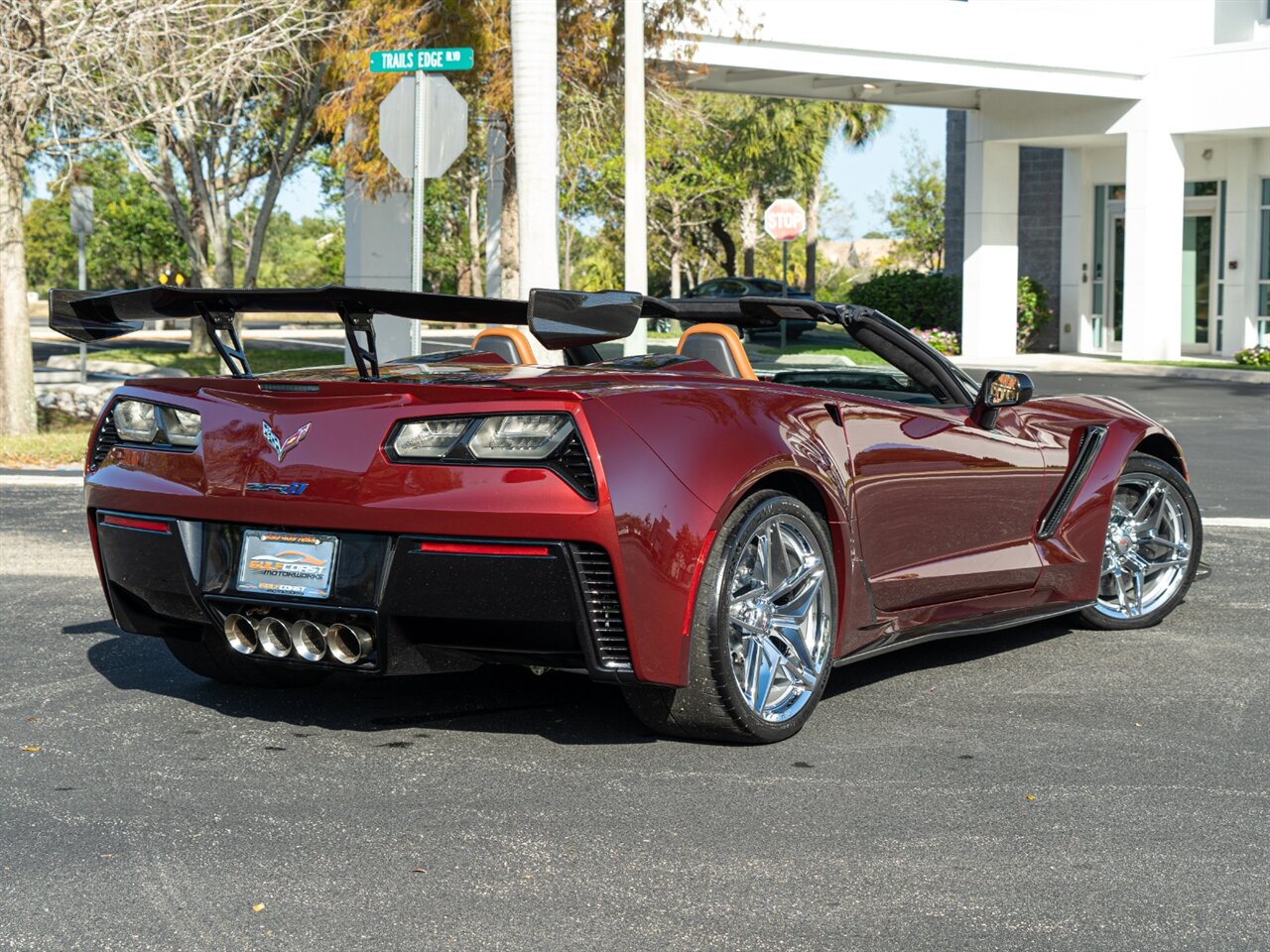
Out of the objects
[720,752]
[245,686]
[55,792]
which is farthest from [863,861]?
[245,686]

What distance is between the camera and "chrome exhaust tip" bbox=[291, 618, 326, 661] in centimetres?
479

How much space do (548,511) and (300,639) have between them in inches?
34.5

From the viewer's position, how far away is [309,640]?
4.83 metres

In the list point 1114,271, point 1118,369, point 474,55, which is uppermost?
point 474,55

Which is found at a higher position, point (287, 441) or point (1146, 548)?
point (287, 441)

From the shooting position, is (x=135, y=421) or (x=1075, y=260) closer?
(x=135, y=421)

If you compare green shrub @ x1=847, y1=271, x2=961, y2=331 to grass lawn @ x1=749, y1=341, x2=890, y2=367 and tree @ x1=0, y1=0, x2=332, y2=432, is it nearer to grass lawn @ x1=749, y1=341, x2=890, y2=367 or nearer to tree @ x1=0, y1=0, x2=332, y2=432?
tree @ x1=0, y1=0, x2=332, y2=432

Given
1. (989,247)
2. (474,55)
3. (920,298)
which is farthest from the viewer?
(920,298)

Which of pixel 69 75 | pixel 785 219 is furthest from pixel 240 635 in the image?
pixel 785 219

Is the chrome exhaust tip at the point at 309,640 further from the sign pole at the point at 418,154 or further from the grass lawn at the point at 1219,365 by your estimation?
the grass lawn at the point at 1219,365

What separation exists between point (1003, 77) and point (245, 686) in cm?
2510

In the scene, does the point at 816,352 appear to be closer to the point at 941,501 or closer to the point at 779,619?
the point at 941,501

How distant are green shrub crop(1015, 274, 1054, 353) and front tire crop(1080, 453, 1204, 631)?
87.4 ft

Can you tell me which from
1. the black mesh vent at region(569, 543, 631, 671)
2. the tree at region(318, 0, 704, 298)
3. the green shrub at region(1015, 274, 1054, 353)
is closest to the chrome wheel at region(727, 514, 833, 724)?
the black mesh vent at region(569, 543, 631, 671)
